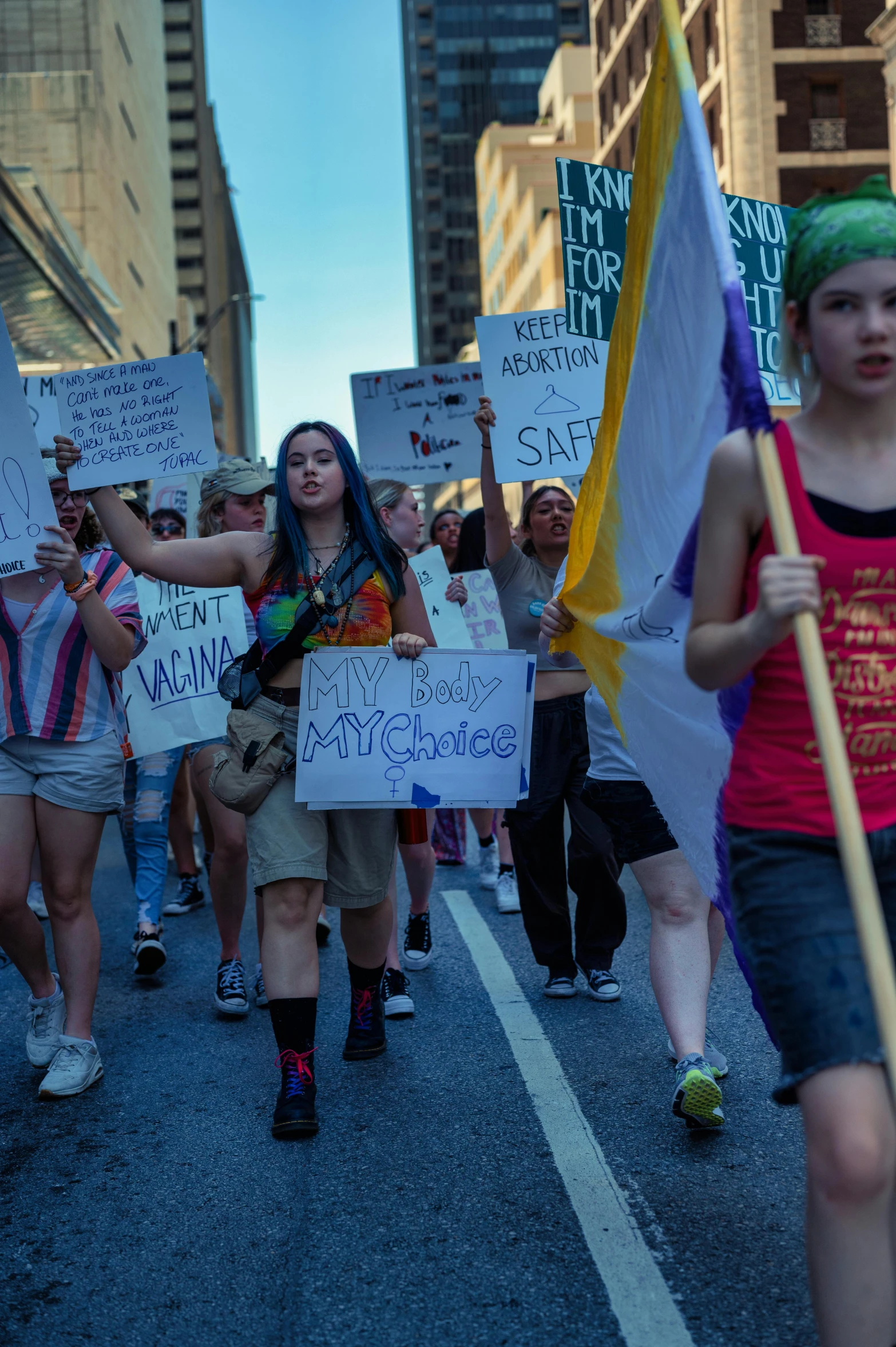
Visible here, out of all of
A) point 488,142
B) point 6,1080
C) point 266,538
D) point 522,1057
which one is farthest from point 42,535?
point 488,142

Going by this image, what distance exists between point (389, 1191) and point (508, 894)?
3.97 m

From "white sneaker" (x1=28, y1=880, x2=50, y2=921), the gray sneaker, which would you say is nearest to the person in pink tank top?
the gray sneaker

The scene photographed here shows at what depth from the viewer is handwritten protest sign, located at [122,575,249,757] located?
22.3 ft

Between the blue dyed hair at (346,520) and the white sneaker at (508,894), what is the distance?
3189mm

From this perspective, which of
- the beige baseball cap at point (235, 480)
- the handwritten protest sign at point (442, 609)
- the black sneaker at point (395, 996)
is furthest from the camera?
the handwritten protest sign at point (442, 609)

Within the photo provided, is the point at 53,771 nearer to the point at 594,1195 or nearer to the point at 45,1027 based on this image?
the point at 45,1027

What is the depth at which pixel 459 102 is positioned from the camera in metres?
152

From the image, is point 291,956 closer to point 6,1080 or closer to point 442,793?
point 442,793

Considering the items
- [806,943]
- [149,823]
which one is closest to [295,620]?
[806,943]

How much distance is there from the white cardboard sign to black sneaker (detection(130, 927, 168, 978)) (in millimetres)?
2450

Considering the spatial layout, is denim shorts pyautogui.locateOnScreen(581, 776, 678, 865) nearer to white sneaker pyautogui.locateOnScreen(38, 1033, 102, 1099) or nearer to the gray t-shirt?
the gray t-shirt

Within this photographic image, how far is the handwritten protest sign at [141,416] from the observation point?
4992mm

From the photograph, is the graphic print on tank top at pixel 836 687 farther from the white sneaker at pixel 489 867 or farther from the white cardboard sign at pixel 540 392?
the white sneaker at pixel 489 867

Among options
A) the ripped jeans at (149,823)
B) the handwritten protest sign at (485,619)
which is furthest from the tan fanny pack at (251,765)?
the handwritten protest sign at (485,619)
